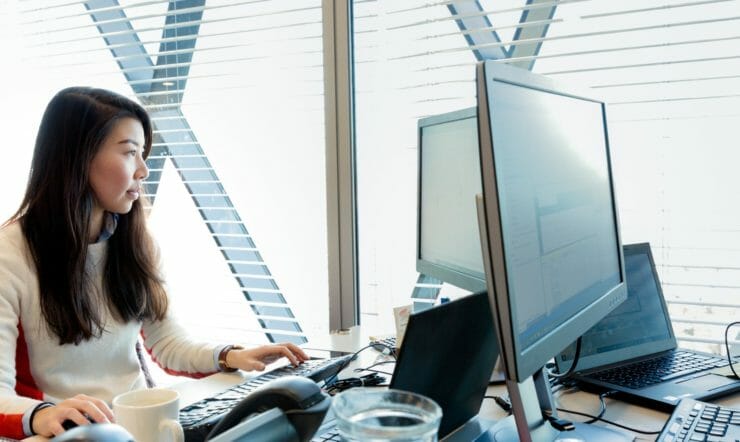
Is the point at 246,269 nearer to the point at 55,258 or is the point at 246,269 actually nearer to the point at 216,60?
the point at 216,60

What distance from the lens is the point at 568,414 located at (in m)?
1.14

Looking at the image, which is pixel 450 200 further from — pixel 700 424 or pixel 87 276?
pixel 87 276

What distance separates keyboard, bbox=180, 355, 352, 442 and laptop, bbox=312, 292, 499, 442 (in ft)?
0.65

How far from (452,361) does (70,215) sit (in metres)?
1.06

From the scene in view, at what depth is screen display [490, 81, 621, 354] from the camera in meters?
0.75

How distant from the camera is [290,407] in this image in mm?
644

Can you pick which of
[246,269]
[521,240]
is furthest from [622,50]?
[246,269]

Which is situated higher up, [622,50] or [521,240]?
[622,50]

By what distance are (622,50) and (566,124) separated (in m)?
1.06

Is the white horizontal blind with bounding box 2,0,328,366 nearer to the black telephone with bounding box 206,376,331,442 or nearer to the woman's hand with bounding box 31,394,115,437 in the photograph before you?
the woman's hand with bounding box 31,394,115,437

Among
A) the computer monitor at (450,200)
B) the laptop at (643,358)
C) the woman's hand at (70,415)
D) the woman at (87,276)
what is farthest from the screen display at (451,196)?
the woman's hand at (70,415)

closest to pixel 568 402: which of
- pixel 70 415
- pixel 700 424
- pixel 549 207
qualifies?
pixel 700 424

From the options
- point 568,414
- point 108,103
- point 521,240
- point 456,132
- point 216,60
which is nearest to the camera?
point 521,240

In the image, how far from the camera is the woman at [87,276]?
144 centimetres
